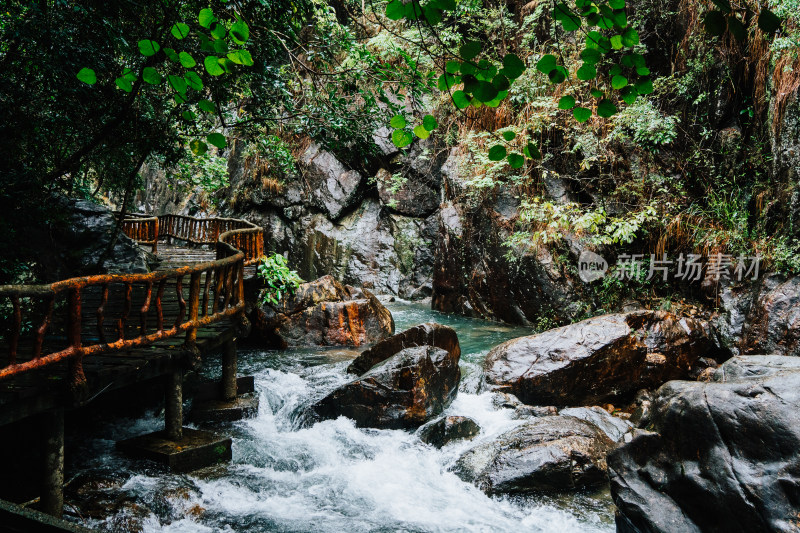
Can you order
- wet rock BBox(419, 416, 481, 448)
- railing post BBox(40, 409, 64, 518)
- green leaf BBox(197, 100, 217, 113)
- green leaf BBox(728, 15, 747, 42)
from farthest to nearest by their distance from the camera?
wet rock BBox(419, 416, 481, 448) < railing post BBox(40, 409, 64, 518) < green leaf BBox(197, 100, 217, 113) < green leaf BBox(728, 15, 747, 42)

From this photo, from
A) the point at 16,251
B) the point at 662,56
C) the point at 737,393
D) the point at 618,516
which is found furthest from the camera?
the point at 662,56

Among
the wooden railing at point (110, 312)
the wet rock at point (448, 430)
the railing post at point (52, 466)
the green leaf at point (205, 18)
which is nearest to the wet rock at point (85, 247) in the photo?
the wooden railing at point (110, 312)

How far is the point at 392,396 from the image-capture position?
676 centimetres

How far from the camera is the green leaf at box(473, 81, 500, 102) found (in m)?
1.92

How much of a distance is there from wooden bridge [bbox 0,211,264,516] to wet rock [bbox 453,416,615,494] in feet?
12.0

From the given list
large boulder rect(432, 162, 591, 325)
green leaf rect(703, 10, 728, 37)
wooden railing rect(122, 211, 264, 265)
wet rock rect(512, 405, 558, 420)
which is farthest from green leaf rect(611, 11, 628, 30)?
large boulder rect(432, 162, 591, 325)

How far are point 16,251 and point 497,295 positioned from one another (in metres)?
10.2

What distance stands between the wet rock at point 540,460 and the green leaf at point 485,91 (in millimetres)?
4692

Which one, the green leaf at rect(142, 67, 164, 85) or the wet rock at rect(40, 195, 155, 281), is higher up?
the green leaf at rect(142, 67, 164, 85)

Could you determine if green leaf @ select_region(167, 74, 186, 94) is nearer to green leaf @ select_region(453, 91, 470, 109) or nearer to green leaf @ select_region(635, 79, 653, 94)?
green leaf @ select_region(453, 91, 470, 109)

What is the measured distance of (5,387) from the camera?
3809 mm

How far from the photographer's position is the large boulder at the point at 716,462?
323 centimetres

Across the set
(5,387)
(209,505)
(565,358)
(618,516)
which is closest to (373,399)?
(209,505)

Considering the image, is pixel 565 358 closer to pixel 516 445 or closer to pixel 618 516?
pixel 516 445
